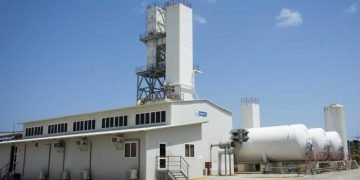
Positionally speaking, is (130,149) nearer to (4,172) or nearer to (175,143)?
(175,143)

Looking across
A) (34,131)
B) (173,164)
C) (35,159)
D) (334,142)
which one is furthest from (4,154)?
(334,142)

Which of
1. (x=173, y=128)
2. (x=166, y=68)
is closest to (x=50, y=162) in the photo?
(x=173, y=128)

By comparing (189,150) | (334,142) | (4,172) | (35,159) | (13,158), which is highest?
(334,142)

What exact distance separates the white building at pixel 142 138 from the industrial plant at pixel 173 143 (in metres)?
0.07

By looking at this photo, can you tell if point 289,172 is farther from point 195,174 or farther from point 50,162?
point 50,162

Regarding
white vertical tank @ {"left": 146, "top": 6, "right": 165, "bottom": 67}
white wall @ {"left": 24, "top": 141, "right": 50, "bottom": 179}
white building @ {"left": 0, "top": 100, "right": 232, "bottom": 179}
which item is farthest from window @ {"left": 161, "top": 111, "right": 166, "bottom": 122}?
white vertical tank @ {"left": 146, "top": 6, "right": 165, "bottom": 67}

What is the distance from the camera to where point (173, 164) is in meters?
27.6

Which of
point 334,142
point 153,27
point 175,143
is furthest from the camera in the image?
point 153,27

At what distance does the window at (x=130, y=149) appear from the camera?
26795 mm

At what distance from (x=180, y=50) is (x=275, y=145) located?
58.7 feet

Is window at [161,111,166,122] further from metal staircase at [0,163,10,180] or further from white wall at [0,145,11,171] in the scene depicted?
white wall at [0,145,11,171]

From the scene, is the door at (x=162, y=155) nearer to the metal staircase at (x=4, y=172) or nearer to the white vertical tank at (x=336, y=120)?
the metal staircase at (x=4, y=172)

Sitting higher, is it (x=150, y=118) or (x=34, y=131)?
(x=150, y=118)

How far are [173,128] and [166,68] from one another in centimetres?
2050
